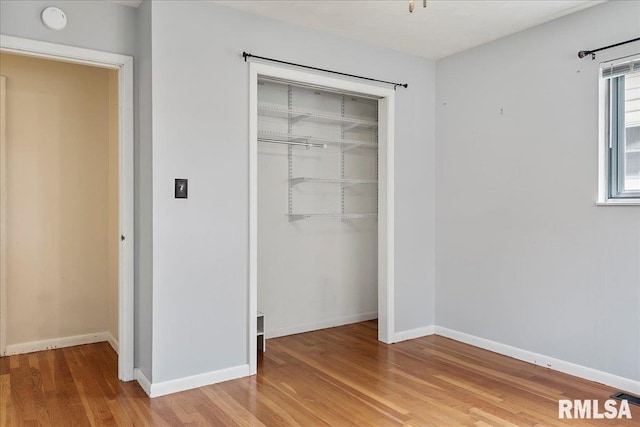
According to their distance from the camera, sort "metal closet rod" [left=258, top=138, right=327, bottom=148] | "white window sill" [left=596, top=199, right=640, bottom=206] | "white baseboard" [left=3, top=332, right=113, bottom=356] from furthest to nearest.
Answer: "metal closet rod" [left=258, top=138, right=327, bottom=148] < "white baseboard" [left=3, top=332, right=113, bottom=356] < "white window sill" [left=596, top=199, right=640, bottom=206]

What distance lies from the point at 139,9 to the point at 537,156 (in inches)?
120

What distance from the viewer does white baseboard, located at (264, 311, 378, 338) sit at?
4352 millimetres

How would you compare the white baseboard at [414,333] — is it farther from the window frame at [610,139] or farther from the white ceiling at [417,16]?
the white ceiling at [417,16]

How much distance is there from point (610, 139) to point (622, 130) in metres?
0.09

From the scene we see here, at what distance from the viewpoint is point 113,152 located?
421cm

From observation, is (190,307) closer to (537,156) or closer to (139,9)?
(139,9)

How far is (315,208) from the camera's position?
15.1ft

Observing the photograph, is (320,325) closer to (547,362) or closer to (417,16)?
(547,362)

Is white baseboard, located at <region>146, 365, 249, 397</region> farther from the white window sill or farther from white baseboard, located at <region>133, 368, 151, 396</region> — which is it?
the white window sill

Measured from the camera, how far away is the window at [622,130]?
312 cm

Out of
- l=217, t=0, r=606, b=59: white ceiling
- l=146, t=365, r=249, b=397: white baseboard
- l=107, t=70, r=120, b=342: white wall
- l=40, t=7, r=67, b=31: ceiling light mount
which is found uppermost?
l=217, t=0, r=606, b=59: white ceiling

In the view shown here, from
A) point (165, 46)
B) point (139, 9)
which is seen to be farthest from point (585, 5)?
point (139, 9)

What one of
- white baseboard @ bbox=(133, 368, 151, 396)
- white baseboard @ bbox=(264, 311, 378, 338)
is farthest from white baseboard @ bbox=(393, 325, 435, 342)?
white baseboard @ bbox=(133, 368, 151, 396)

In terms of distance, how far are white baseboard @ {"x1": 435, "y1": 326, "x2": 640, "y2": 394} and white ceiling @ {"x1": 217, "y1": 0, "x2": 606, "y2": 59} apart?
2493 mm
